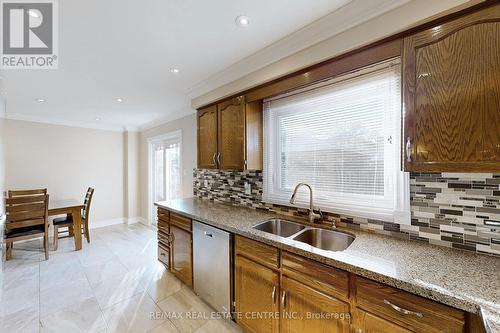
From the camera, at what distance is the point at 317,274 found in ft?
4.29

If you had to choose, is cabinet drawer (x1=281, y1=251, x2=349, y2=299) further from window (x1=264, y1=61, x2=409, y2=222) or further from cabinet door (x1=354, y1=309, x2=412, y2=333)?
window (x1=264, y1=61, x2=409, y2=222)

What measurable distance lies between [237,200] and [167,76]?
1.70m

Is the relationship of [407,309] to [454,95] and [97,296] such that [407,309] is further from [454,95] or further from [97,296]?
[97,296]

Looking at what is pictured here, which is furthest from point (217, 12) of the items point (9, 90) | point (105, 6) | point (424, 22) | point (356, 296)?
point (9, 90)

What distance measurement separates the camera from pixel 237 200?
2.77 meters

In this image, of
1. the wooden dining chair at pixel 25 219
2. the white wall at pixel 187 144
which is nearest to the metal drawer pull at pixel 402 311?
the white wall at pixel 187 144

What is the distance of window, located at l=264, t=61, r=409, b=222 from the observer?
1550 mm

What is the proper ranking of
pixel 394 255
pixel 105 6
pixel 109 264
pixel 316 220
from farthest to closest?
pixel 109 264
pixel 316 220
pixel 105 6
pixel 394 255

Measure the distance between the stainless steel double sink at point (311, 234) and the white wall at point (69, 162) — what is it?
15.3ft

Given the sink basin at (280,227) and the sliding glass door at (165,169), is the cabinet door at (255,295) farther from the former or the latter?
the sliding glass door at (165,169)

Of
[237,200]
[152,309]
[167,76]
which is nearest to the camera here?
[152,309]

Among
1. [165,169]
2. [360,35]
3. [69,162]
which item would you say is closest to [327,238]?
[360,35]

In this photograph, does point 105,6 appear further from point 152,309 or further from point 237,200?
point 152,309

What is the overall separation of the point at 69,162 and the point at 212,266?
4407mm
